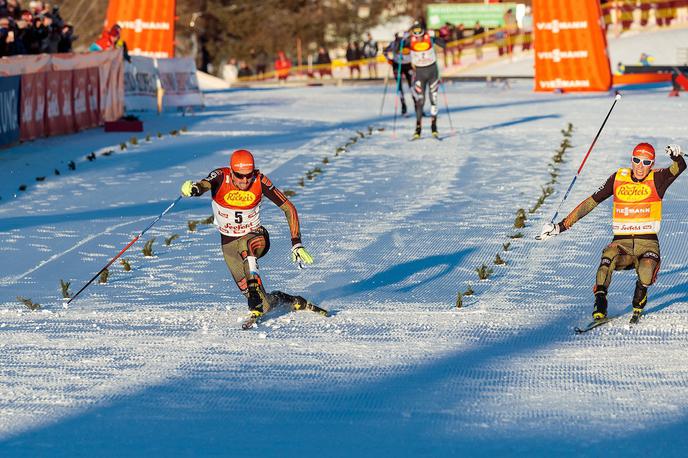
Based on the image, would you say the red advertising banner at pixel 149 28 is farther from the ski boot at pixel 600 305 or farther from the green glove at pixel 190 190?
the ski boot at pixel 600 305

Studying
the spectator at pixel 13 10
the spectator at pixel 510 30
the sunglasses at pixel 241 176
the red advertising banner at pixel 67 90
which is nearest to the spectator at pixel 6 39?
the red advertising banner at pixel 67 90

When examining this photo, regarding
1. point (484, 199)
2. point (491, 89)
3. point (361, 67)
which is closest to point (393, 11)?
point (361, 67)

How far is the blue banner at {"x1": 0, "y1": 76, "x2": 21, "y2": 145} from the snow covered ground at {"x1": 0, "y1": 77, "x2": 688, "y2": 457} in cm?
75

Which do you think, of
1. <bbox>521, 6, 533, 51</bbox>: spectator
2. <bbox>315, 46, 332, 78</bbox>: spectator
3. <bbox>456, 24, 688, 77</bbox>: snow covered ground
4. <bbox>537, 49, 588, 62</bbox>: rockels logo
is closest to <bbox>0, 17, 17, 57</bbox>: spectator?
<bbox>537, 49, 588, 62</bbox>: rockels logo

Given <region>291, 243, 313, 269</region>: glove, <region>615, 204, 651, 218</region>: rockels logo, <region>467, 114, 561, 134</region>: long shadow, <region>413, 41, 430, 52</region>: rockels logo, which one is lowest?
<region>467, 114, 561, 134</region>: long shadow

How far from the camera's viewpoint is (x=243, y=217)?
10.1 metres

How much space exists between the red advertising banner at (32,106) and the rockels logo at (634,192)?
14.4 m

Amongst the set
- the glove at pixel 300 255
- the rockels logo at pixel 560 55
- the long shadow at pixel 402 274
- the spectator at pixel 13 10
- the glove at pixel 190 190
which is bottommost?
the long shadow at pixel 402 274

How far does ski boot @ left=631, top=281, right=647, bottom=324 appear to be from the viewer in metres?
9.70

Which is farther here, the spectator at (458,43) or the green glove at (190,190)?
the spectator at (458,43)

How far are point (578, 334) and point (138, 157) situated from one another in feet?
44.9

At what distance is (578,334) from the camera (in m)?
9.45

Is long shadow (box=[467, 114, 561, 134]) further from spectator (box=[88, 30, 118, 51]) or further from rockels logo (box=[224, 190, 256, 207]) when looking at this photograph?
rockels logo (box=[224, 190, 256, 207])

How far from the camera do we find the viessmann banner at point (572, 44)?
3406 cm
